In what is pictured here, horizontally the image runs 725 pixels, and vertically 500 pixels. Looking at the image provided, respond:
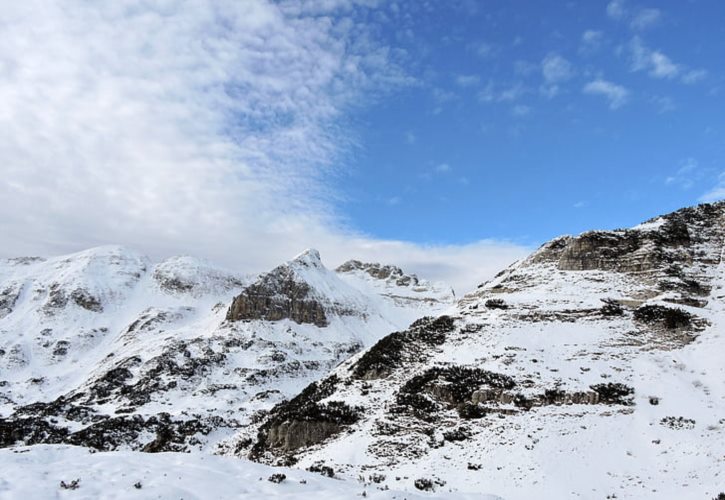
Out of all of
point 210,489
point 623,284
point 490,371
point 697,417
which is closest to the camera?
point 210,489

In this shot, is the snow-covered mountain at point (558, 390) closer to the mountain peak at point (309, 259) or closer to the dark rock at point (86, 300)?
the mountain peak at point (309, 259)

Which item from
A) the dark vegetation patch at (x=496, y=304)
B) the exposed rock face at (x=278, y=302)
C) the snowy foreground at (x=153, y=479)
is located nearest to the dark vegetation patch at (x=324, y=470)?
the snowy foreground at (x=153, y=479)

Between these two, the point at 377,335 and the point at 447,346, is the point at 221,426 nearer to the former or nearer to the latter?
the point at 447,346

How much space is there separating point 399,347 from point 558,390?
61.8 ft

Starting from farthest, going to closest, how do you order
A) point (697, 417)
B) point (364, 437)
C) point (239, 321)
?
point (239, 321) < point (364, 437) < point (697, 417)

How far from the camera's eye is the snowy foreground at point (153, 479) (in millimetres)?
13594

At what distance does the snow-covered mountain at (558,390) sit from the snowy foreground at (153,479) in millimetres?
6062

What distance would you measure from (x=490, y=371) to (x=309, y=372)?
71.5 metres

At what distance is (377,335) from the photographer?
146 metres

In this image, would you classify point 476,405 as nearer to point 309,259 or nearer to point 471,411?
point 471,411

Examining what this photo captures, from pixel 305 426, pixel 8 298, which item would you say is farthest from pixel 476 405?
pixel 8 298

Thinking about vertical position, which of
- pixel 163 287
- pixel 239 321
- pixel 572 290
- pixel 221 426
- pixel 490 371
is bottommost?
pixel 221 426

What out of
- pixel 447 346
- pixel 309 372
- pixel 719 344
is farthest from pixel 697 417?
pixel 309 372

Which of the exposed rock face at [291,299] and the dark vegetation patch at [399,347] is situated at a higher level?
the exposed rock face at [291,299]
